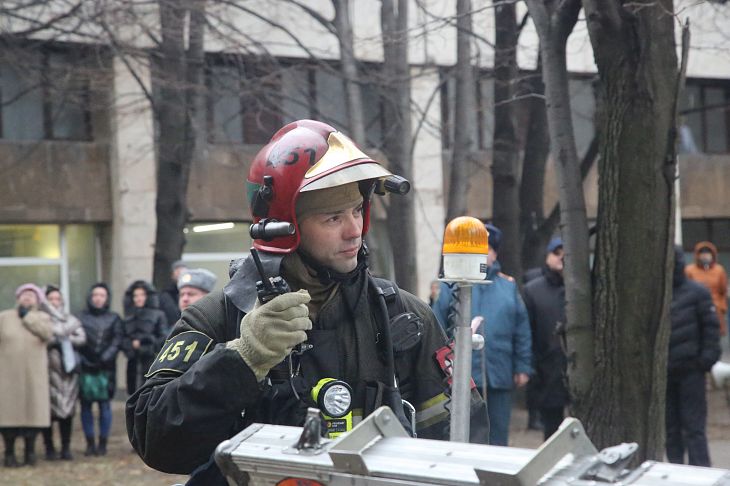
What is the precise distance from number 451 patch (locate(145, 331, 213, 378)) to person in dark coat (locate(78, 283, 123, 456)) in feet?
28.2

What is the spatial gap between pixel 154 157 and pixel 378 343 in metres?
14.8

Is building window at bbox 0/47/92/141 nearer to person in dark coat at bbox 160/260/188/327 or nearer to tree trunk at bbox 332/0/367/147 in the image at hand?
person in dark coat at bbox 160/260/188/327

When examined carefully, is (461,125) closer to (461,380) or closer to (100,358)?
(100,358)

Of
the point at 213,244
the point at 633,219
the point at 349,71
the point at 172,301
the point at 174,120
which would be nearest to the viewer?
the point at 633,219

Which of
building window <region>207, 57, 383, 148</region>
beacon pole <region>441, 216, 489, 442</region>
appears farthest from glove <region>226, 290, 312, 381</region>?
building window <region>207, 57, 383, 148</region>

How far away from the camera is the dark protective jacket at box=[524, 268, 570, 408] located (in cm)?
917

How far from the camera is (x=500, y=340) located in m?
8.48

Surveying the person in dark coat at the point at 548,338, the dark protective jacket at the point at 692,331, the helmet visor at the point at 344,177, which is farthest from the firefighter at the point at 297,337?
the person in dark coat at the point at 548,338

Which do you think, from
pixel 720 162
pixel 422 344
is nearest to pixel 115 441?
pixel 422 344

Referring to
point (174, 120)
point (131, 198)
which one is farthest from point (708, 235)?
point (174, 120)

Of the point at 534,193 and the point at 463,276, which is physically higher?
the point at 534,193

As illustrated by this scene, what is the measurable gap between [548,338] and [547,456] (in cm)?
775

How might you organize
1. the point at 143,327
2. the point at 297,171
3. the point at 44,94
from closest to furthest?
the point at 297,171, the point at 143,327, the point at 44,94

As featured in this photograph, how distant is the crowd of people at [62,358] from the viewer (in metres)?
10.9
